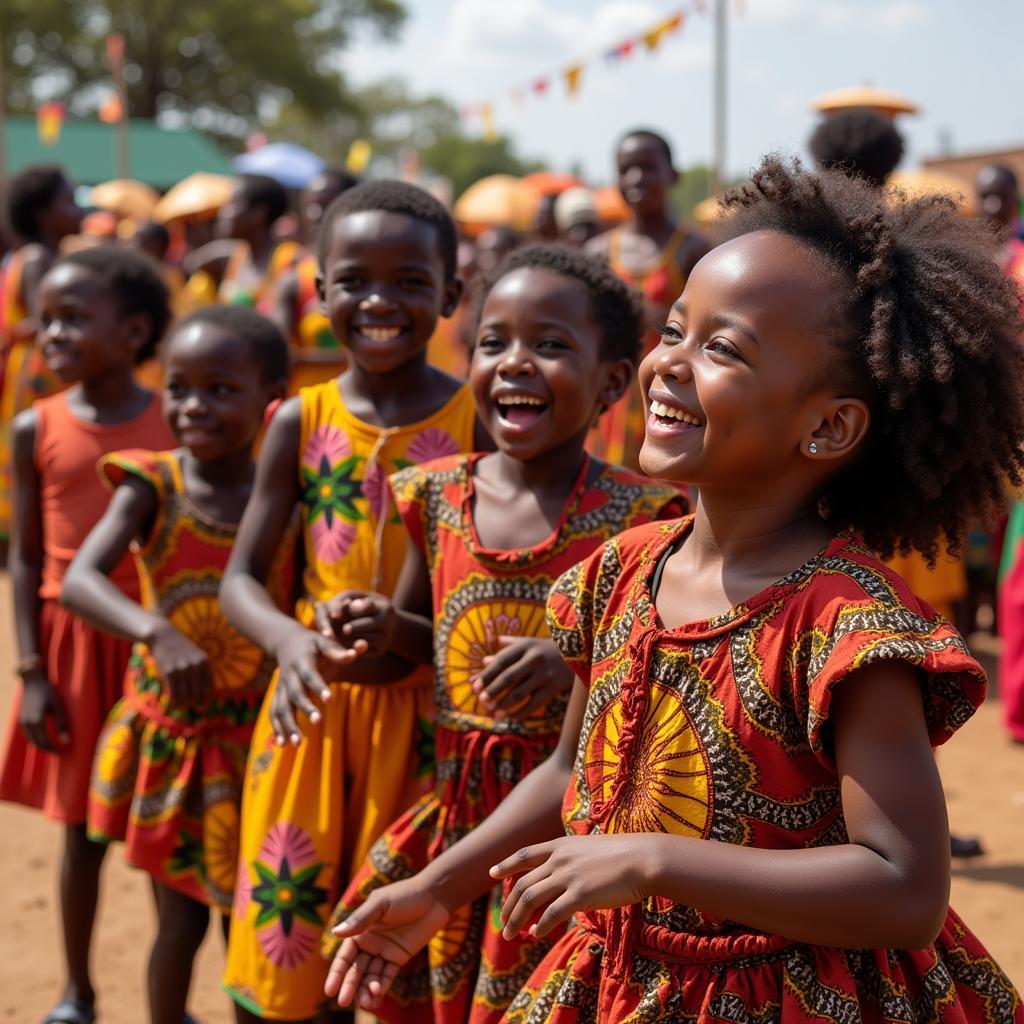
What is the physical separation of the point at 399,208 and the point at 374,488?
0.58 metres

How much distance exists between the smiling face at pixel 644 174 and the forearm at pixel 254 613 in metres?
4.40

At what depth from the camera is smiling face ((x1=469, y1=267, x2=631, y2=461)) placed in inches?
91.6

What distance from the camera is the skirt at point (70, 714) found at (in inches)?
132

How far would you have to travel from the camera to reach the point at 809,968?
156 cm

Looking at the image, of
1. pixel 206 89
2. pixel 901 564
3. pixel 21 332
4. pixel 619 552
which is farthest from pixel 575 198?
pixel 206 89

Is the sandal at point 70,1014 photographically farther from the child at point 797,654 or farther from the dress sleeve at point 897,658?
the dress sleeve at point 897,658

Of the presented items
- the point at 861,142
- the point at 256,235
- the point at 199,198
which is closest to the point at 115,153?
the point at 199,198

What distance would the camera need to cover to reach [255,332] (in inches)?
122

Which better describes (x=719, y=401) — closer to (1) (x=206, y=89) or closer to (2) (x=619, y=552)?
(2) (x=619, y=552)

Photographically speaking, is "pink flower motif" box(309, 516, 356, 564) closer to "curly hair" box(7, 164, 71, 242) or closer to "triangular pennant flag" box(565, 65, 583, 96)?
"curly hair" box(7, 164, 71, 242)

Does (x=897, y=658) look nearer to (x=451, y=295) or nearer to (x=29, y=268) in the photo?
(x=451, y=295)

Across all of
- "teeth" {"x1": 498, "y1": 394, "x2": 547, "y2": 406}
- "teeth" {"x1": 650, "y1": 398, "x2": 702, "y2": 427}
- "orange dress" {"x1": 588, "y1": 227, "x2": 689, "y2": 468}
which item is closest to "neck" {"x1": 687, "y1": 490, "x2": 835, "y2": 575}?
"teeth" {"x1": 650, "y1": 398, "x2": 702, "y2": 427}

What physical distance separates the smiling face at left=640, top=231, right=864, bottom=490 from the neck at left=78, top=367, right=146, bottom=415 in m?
2.35

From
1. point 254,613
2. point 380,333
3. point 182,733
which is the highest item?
point 380,333
